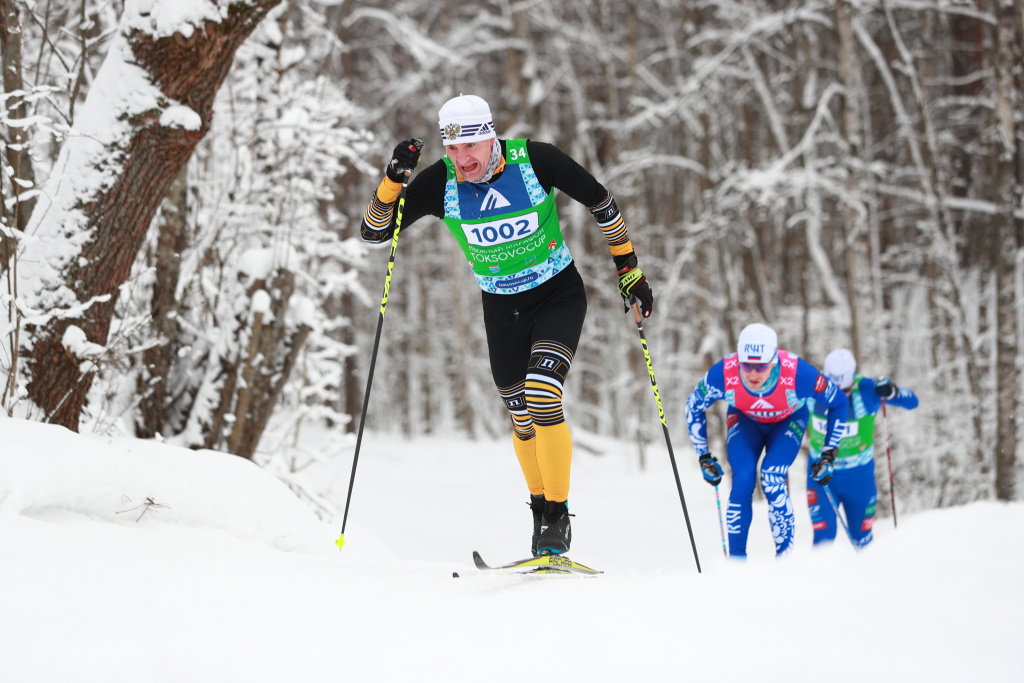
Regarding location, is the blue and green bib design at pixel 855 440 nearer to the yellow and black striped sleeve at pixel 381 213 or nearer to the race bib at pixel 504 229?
the race bib at pixel 504 229

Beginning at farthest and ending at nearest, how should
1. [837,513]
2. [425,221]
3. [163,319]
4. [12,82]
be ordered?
[425,221]
[837,513]
[163,319]
[12,82]

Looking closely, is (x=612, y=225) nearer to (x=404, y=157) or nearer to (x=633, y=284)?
(x=633, y=284)

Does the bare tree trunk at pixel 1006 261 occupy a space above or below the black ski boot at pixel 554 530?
above

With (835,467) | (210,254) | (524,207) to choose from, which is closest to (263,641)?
(524,207)

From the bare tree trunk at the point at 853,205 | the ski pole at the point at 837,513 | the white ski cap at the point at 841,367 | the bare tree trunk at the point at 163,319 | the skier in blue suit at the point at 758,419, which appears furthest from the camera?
the bare tree trunk at the point at 853,205

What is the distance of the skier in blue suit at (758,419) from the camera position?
530cm

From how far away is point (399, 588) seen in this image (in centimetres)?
319

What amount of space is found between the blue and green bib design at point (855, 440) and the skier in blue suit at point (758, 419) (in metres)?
0.97

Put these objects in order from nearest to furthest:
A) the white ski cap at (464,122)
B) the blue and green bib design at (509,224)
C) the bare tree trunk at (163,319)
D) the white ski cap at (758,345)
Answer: the white ski cap at (464,122) → the blue and green bib design at (509,224) → the white ski cap at (758,345) → the bare tree trunk at (163,319)

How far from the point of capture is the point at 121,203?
4.11 metres

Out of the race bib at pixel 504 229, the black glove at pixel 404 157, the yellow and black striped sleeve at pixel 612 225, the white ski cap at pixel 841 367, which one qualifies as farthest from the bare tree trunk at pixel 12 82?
the white ski cap at pixel 841 367

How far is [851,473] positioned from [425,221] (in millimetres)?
14428

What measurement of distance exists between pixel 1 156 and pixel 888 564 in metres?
4.30

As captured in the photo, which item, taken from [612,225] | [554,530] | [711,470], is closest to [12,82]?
[612,225]
